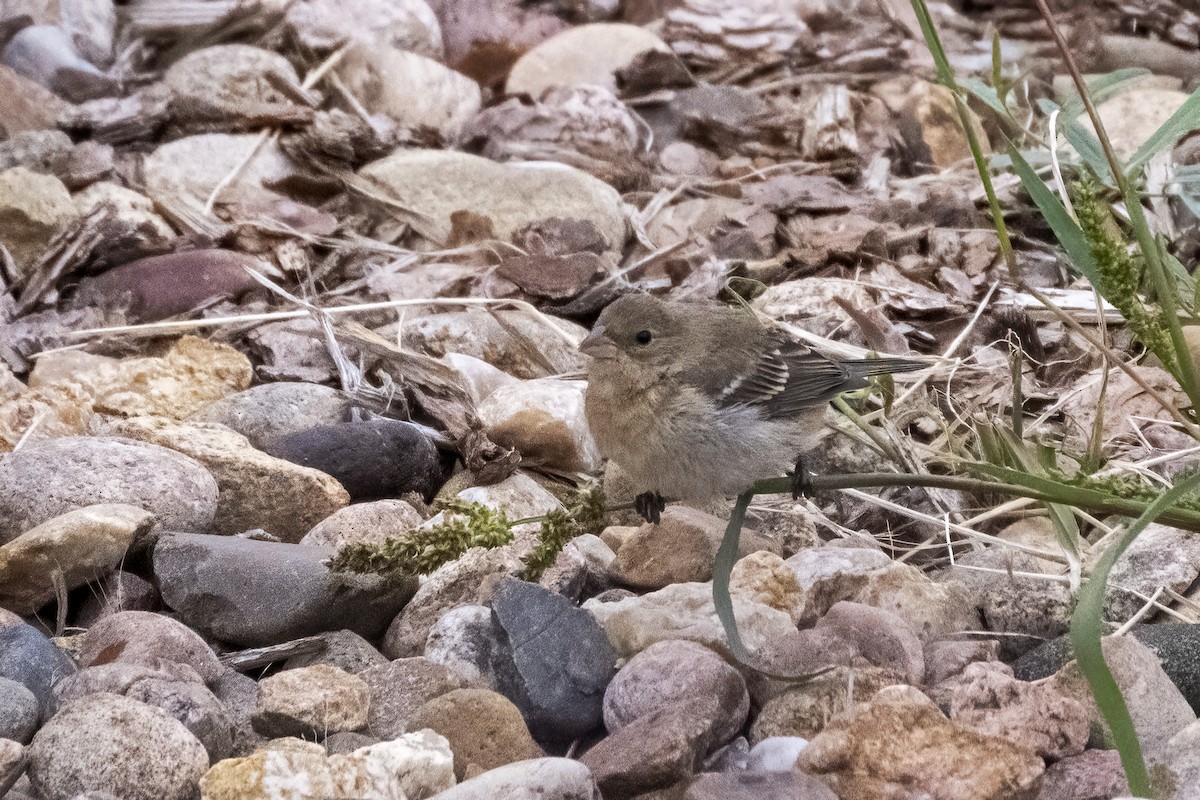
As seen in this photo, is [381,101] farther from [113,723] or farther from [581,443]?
[113,723]

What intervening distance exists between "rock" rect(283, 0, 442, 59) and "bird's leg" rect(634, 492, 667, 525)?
164 inches

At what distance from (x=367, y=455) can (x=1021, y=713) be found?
79.9 inches

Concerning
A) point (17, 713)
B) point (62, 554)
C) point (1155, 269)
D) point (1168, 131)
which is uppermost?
point (1168, 131)

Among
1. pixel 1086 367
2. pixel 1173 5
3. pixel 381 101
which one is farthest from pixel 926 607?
pixel 1173 5

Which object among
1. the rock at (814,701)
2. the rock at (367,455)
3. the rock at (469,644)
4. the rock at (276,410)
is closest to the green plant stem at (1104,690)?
the rock at (814,701)

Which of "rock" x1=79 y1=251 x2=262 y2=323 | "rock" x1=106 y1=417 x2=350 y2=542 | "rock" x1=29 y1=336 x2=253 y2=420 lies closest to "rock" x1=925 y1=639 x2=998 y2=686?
"rock" x1=106 y1=417 x2=350 y2=542

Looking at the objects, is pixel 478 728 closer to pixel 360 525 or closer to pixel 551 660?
pixel 551 660

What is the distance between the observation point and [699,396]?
3.36 m

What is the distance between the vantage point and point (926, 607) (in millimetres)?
3070

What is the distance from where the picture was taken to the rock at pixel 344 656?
9.40ft

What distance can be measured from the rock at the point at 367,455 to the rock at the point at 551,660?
1016 millimetres

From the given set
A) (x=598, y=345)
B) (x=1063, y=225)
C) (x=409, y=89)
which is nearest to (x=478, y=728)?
(x=598, y=345)

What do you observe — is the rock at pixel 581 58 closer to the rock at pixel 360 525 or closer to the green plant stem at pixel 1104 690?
the rock at pixel 360 525

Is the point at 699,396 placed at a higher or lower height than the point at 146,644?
higher
